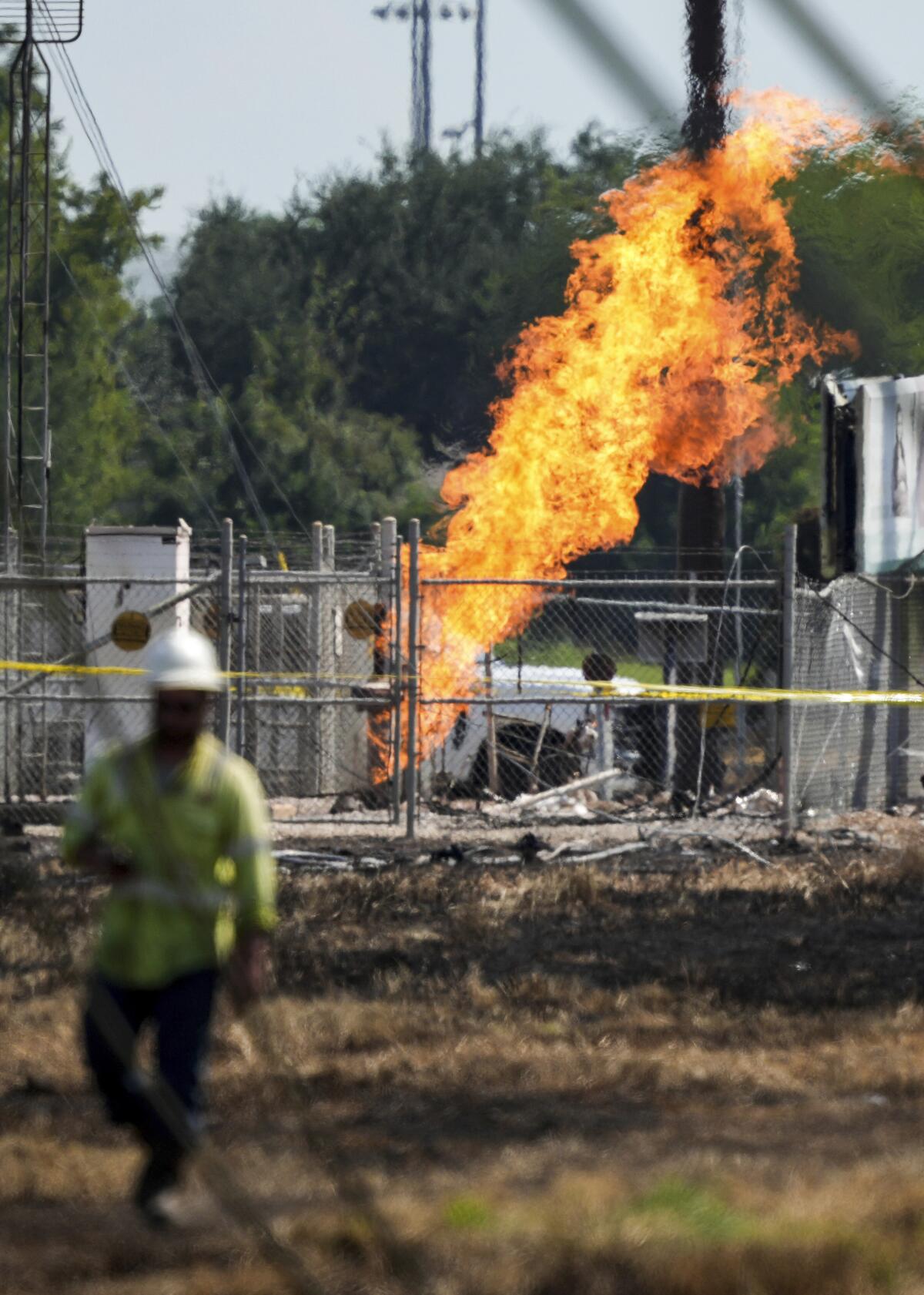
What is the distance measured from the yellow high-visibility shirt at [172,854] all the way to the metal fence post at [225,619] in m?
8.48

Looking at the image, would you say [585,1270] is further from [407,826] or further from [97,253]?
[97,253]

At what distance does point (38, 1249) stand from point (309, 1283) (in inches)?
54.4

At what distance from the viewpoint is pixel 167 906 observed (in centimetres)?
557

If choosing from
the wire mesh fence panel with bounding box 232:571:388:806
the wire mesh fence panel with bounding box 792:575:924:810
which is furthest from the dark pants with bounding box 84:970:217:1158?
the wire mesh fence panel with bounding box 232:571:388:806

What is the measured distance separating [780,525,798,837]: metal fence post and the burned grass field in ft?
7.61

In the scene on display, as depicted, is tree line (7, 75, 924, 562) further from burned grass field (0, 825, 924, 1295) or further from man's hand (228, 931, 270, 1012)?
man's hand (228, 931, 270, 1012)

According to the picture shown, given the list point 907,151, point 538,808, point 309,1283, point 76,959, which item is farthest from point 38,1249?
point 538,808

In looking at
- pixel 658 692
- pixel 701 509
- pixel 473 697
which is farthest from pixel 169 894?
pixel 701 509

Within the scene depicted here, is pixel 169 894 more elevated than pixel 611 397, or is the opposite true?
pixel 611 397

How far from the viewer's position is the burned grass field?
5.17 meters

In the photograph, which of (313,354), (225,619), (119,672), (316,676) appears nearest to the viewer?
(119,672)

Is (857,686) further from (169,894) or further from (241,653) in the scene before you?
(169,894)

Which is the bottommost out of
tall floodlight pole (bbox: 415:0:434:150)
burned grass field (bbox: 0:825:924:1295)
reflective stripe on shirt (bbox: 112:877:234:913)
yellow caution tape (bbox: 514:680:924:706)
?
burned grass field (bbox: 0:825:924:1295)

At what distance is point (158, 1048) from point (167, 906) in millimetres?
408
